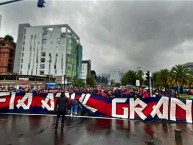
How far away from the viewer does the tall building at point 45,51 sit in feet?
332

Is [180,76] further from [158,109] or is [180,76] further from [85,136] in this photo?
[85,136]

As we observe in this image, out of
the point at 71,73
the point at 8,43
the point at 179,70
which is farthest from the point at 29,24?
the point at 179,70

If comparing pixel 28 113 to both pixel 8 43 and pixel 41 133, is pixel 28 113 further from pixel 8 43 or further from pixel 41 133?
pixel 8 43

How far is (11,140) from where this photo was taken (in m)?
6.96

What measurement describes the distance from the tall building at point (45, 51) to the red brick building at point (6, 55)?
357 centimetres

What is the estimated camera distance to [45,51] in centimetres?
10494

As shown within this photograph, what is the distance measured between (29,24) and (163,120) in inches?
4431

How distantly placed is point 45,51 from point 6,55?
2050cm

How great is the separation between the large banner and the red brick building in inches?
3853

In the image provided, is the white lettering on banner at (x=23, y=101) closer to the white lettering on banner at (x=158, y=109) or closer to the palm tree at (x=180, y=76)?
the white lettering on banner at (x=158, y=109)

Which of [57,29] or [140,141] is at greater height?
[57,29]


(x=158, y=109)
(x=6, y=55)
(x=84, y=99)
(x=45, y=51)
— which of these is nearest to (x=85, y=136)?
(x=158, y=109)

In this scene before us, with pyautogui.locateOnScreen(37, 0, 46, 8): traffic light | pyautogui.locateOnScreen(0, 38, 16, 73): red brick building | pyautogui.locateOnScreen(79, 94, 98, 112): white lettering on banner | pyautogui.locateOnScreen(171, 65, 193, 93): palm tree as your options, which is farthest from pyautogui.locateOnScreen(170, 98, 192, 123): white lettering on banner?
pyautogui.locateOnScreen(0, 38, 16, 73): red brick building

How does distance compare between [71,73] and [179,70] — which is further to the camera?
[71,73]
